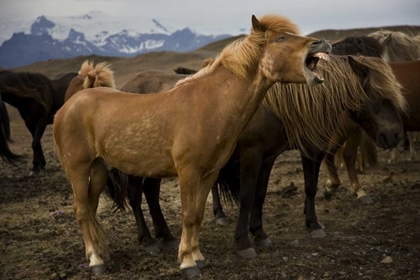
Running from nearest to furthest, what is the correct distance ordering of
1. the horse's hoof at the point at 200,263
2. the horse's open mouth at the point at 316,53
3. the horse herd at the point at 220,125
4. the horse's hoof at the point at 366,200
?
the horse's open mouth at the point at 316,53
the horse herd at the point at 220,125
the horse's hoof at the point at 200,263
the horse's hoof at the point at 366,200

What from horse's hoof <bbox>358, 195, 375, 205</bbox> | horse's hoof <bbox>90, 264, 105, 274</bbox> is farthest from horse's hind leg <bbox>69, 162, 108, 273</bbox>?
horse's hoof <bbox>358, 195, 375, 205</bbox>

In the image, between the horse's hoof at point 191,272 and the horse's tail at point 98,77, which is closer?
the horse's hoof at point 191,272

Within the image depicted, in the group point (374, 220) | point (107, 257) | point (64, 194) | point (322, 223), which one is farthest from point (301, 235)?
point (64, 194)

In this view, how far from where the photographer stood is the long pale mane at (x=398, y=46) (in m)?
7.86

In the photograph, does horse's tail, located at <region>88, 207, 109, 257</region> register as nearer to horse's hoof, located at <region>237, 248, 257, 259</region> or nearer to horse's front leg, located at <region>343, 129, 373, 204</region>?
horse's hoof, located at <region>237, 248, 257, 259</region>

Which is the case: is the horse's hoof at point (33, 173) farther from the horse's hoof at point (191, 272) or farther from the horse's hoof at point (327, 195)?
the horse's hoof at point (191, 272)

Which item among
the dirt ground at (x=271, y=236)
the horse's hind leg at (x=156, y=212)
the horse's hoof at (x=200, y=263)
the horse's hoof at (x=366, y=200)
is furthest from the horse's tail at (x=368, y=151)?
the horse's hoof at (x=200, y=263)

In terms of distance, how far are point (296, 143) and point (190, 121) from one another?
4.30ft

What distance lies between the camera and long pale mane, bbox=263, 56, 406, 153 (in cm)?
448

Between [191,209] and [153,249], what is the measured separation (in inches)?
42.2

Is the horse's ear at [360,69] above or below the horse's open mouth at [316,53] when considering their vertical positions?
below

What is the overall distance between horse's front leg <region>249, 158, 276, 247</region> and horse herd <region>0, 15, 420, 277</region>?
1cm

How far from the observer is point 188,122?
3.71m

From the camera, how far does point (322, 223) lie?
18.0 ft
